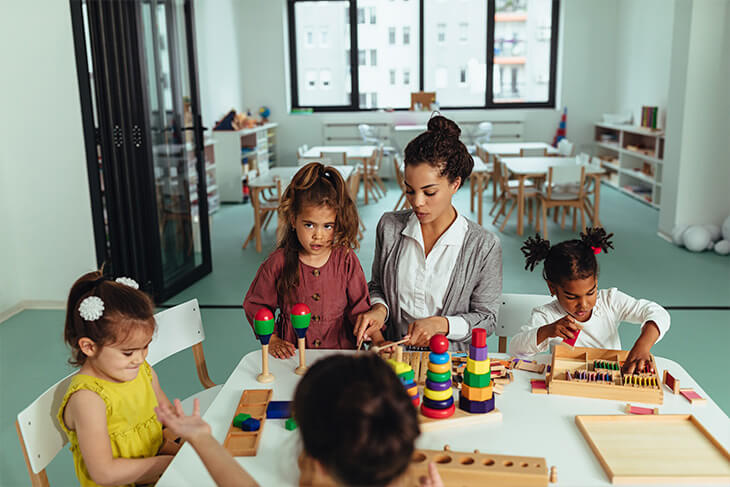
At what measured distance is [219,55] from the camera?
8.17 metres

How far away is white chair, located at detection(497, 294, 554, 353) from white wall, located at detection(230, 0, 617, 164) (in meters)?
7.49

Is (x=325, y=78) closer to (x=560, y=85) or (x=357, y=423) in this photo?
→ (x=560, y=85)

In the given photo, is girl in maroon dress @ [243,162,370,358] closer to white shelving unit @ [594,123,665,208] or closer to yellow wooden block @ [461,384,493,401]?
yellow wooden block @ [461,384,493,401]

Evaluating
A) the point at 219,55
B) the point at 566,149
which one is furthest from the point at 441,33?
the point at 566,149

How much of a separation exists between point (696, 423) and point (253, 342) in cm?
245

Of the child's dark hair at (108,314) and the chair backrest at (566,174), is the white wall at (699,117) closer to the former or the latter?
the chair backrest at (566,174)

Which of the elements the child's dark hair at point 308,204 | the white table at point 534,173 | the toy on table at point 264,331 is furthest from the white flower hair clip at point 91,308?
the white table at point 534,173

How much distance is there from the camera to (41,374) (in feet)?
9.96

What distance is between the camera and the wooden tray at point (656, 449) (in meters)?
1.12

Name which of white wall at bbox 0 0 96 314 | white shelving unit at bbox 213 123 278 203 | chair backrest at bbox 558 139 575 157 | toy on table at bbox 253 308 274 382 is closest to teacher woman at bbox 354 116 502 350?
toy on table at bbox 253 308 274 382

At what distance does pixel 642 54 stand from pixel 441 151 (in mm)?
7319

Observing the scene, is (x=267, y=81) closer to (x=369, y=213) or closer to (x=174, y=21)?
(x=369, y=213)

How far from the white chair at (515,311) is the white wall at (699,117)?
12.6 ft

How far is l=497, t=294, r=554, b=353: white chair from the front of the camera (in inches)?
80.8
